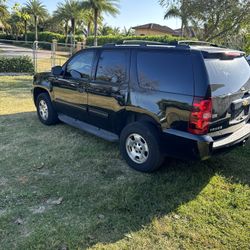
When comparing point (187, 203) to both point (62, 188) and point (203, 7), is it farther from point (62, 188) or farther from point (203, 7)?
point (203, 7)

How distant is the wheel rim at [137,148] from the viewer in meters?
4.11

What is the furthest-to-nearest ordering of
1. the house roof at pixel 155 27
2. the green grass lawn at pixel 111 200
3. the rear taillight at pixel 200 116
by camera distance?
the house roof at pixel 155 27
the rear taillight at pixel 200 116
the green grass lawn at pixel 111 200

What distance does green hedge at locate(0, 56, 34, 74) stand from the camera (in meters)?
14.1

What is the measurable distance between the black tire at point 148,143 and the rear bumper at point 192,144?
15 centimetres

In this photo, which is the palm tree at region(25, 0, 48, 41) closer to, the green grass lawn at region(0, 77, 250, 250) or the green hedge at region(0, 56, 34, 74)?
the green hedge at region(0, 56, 34, 74)

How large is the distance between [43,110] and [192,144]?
3878 millimetres

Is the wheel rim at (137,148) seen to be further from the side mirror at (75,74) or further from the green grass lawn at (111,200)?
the side mirror at (75,74)

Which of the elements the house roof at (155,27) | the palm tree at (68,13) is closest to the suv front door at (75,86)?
the palm tree at (68,13)

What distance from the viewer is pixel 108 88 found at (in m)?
4.49

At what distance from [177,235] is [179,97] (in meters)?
1.59

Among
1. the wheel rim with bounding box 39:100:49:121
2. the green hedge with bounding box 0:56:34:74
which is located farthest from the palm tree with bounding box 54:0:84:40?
the wheel rim with bounding box 39:100:49:121

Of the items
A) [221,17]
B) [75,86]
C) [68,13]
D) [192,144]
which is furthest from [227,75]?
[68,13]

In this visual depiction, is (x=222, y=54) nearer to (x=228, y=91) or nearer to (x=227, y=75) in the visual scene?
(x=227, y=75)

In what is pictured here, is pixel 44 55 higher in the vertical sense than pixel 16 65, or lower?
higher
